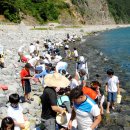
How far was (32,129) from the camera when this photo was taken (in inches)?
455

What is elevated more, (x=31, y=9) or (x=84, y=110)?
(x=31, y=9)

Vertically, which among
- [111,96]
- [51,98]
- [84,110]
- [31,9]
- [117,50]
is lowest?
[117,50]

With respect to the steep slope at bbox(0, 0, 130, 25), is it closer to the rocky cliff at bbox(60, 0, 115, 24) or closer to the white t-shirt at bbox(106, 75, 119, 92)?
the rocky cliff at bbox(60, 0, 115, 24)

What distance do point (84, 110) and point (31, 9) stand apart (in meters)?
92.6

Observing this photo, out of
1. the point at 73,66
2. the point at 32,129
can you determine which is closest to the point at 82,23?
the point at 73,66

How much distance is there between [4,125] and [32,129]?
4.04 m

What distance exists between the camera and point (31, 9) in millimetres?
98875

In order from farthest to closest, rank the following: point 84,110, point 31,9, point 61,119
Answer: point 31,9 < point 61,119 < point 84,110

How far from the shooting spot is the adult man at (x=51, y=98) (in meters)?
8.77

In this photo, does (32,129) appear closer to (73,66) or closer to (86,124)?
(86,124)

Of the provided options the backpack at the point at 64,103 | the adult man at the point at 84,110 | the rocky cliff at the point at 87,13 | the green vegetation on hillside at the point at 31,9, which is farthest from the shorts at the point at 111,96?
the rocky cliff at the point at 87,13

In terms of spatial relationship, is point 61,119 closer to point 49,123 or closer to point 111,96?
point 49,123

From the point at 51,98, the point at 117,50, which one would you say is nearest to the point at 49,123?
the point at 51,98

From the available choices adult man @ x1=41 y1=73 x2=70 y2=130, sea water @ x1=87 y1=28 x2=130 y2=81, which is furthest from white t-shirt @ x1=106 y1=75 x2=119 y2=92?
sea water @ x1=87 y1=28 x2=130 y2=81
